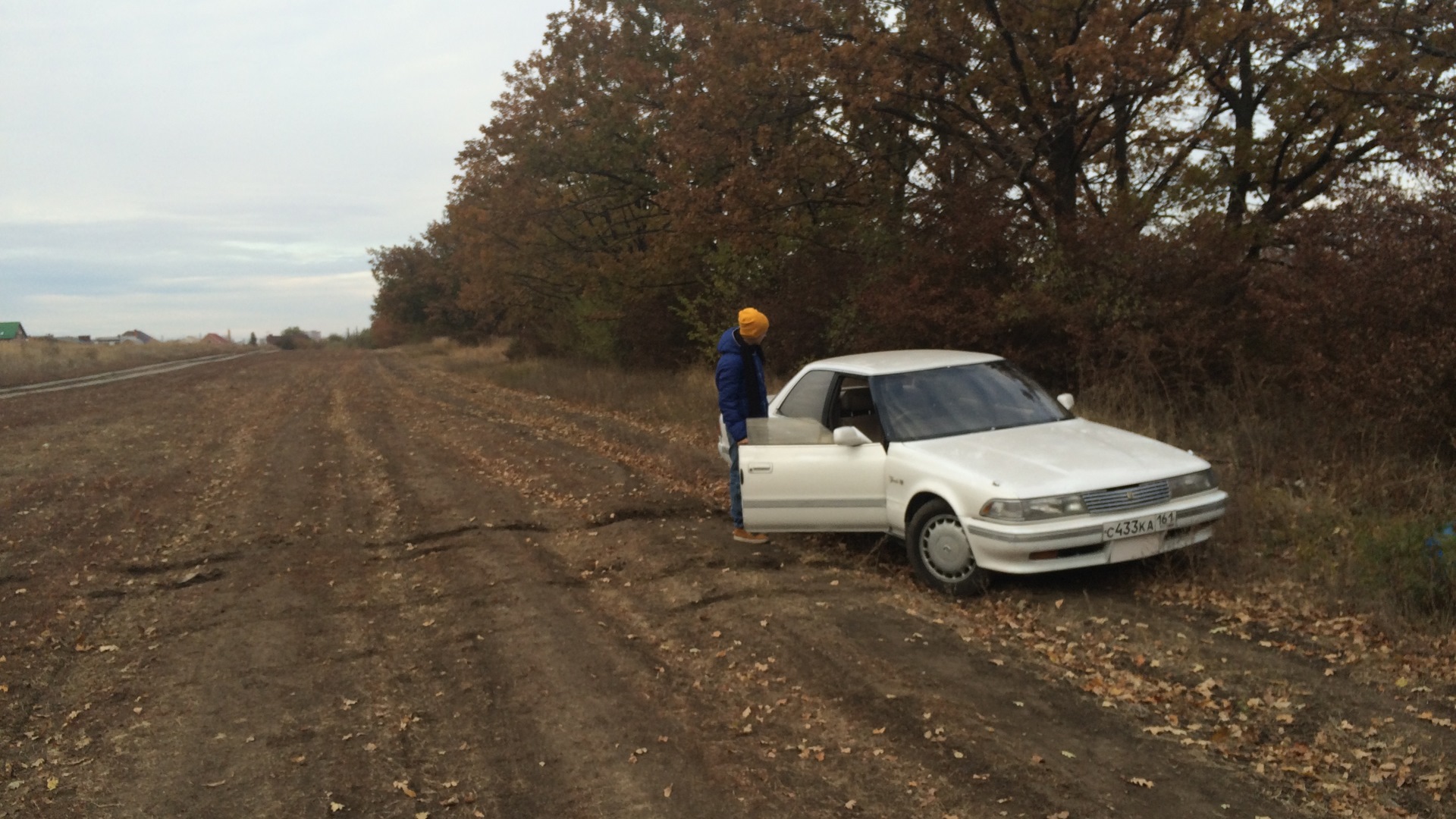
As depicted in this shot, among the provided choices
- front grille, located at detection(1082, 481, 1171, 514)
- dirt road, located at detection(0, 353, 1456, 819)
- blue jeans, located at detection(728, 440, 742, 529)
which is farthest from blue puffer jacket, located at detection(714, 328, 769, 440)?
front grille, located at detection(1082, 481, 1171, 514)

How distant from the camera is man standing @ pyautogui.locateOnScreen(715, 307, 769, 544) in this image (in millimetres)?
8070

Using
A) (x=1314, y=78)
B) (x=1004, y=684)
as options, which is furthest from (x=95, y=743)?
(x=1314, y=78)

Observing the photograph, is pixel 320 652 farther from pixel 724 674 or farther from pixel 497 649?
pixel 724 674

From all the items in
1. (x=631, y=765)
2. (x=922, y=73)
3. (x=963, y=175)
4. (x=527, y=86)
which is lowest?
(x=631, y=765)

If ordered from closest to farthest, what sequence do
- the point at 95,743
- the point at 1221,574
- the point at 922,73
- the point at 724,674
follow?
the point at 95,743 → the point at 724,674 → the point at 1221,574 → the point at 922,73

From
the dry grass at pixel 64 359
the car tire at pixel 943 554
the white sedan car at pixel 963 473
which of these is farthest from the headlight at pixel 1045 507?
the dry grass at pixel 64 359

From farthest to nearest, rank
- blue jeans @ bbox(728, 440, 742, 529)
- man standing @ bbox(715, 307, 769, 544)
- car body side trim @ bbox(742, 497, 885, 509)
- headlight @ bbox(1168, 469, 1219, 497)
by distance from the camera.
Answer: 1. blue jeans @ bbox(728, 440, 742, 529)
2. man standing @ bbox(715, 307, 769, 544)
3. car body side trim @ bbox(742, 497, 885, 509)
4. headlight @ bbox(1168, 469, 1219, 497)

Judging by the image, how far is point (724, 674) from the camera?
5.32 m

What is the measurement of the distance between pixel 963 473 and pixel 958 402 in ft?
4.18

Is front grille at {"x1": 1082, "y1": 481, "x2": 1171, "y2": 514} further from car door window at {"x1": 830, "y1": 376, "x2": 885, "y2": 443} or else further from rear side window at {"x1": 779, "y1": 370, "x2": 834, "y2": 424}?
rear side window at {"x1": 779, "y1": 370, "x2": 834, "y2": 424}

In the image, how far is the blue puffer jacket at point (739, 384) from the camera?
8.09 metres

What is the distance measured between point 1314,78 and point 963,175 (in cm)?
453

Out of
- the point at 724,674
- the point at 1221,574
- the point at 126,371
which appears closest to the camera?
the point at 724,674

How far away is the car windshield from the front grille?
4.24 feet
